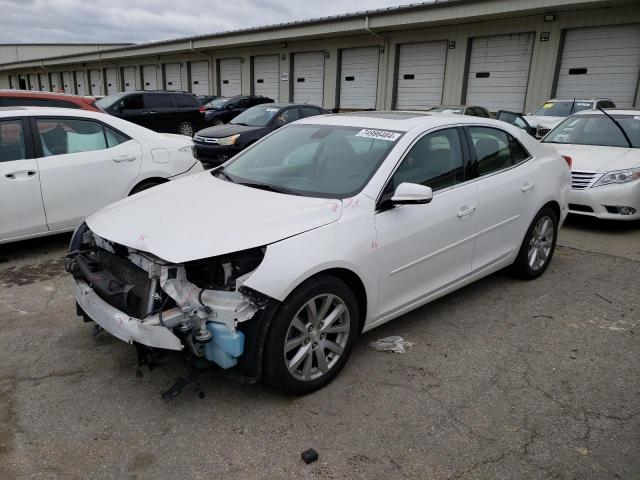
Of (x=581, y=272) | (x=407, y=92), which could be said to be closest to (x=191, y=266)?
(x=581, y=272)

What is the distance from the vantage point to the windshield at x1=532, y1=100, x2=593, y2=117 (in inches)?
556

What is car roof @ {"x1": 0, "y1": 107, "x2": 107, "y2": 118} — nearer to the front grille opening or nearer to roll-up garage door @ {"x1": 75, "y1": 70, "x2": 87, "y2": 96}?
the front grille opening

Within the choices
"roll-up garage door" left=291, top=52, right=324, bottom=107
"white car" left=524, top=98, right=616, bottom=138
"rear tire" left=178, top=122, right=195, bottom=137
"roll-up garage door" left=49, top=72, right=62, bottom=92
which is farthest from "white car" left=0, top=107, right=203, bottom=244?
"roll-up garage door" left=49, top=72, right=62, bottom=92

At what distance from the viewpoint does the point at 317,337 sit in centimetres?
299

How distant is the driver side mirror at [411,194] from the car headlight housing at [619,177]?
464 centimetres

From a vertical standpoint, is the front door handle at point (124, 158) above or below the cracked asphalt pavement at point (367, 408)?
above

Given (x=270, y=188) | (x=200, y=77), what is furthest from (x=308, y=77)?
(x=270, y=188)

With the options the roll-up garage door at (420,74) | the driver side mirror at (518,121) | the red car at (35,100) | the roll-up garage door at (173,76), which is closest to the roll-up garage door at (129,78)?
the roll-up garage door at (173,76)

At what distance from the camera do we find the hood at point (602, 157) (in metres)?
6.81

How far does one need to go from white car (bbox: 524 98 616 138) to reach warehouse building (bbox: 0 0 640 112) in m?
2.60

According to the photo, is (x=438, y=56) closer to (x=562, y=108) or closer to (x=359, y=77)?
(x=359, y=77)

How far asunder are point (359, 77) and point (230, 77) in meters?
9.69

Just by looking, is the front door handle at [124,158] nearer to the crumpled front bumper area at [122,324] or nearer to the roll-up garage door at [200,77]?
the crumpled front bumper area at [122,324]

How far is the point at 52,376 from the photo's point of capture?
3170mm
